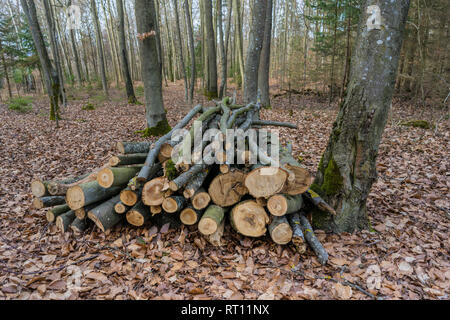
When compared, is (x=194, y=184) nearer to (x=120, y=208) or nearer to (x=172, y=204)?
(x=172, y=204)

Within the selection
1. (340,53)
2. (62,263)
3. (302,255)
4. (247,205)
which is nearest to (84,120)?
(62,263)

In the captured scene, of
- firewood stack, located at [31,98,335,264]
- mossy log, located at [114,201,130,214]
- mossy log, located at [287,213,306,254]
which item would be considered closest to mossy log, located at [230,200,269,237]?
firewood stack, located at [31,98,335,264]

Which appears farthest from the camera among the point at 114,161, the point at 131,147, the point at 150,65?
the point at 150,65

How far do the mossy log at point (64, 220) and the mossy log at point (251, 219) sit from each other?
2394 mm

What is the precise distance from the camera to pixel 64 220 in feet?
11.6

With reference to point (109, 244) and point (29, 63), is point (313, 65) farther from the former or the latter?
point (29, 63)

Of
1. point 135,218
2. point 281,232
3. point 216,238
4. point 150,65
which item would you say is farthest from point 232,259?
point 150,65

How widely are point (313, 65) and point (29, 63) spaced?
17791 mm

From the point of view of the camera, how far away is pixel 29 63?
15641 mm

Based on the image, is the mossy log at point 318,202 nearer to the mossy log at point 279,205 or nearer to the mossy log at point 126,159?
the mossy log at point 279,205

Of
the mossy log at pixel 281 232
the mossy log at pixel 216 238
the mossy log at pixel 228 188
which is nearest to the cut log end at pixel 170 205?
the mossy log at pixel 228 188

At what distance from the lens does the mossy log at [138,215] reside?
3455 mm

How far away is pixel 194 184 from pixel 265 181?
0.93 m
